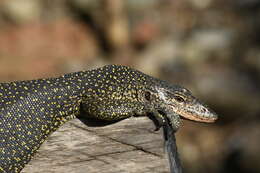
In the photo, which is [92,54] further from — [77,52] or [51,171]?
[51,171]

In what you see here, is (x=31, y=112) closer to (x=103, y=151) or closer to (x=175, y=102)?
(x=103, y=151)

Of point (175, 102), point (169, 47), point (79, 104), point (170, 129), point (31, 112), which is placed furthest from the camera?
point (169, 47)

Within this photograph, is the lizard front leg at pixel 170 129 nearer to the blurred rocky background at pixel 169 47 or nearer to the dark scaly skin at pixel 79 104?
the dark scaly skin at pixel 79 104

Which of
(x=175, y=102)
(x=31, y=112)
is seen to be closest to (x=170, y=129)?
(x=175, y=102)

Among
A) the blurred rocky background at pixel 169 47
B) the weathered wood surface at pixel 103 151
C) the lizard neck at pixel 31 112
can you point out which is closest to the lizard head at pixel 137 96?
the lizard neck at pixel 31 112

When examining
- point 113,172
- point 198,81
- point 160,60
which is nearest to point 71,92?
point 113,172
